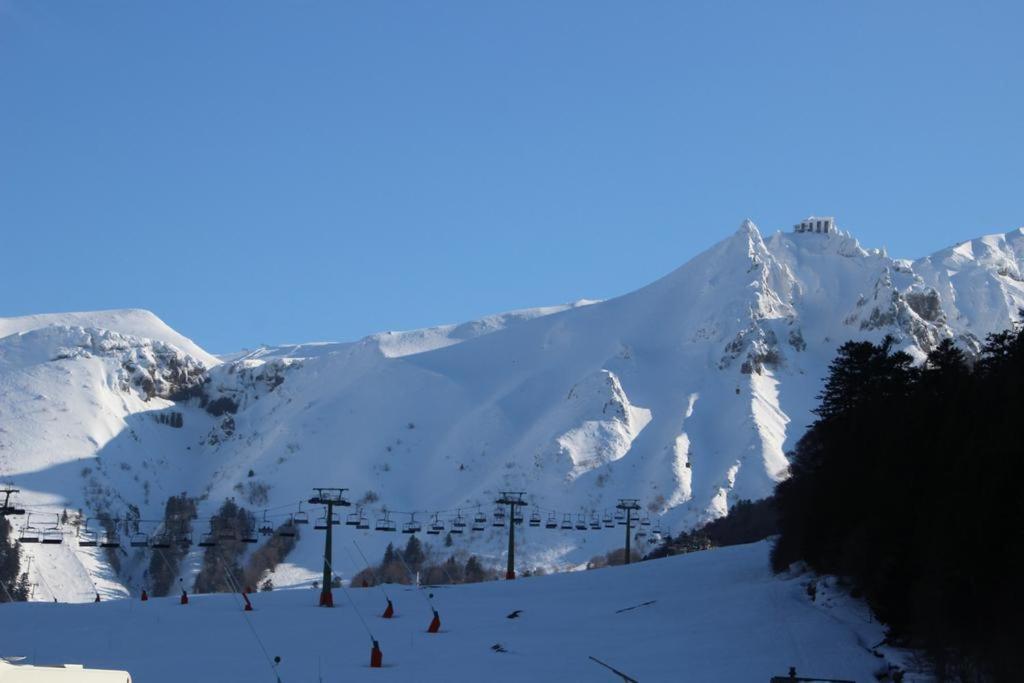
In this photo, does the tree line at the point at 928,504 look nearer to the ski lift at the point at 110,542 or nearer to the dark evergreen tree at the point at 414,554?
the ski lift at the point at 110,542

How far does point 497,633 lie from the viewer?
48.2 metres

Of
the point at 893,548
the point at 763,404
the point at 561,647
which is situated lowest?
the point at 561,647

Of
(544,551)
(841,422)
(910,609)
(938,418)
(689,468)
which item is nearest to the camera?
(910,609)

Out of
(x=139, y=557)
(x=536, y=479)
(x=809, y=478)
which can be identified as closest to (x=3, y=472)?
(x=139, y=557)

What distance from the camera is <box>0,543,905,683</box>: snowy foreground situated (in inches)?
1519

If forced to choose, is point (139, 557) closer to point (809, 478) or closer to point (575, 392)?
point (575, 392)

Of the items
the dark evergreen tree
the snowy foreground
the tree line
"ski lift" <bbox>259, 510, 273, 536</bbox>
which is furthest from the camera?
the dark evergreen tree

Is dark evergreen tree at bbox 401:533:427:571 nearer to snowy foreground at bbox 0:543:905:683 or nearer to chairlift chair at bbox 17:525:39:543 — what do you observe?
chairlift chair at bbox 17:525:39:543

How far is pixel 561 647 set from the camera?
43.6 meters

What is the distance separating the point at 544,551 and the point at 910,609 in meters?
110

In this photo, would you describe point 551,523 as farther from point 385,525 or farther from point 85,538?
point 85,538

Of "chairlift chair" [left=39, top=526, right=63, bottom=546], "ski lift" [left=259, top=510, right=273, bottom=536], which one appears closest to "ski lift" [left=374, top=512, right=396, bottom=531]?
"ski lift" [left=259, top=510, right=273, bottom=536]

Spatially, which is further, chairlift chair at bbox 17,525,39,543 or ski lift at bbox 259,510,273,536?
ski lift at bbox 259,510,273,536

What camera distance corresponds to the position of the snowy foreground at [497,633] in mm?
38594
